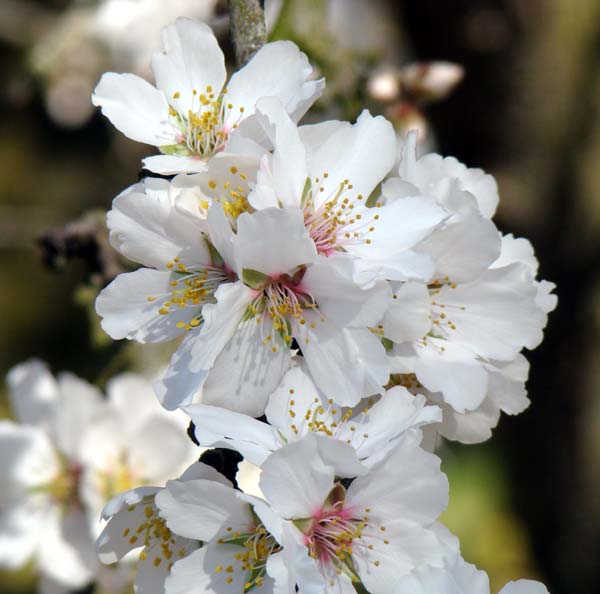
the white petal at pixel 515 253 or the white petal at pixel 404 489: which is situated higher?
the white petal at pixel 515 253

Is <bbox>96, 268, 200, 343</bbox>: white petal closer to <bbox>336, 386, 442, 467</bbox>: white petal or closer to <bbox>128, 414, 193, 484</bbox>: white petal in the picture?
<bbox>336, 386, 442, 467</bbox>: white petal

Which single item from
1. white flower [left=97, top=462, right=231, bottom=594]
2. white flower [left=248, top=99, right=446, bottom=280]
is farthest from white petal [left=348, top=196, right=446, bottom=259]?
white flower [left=97, top=462, right=231, bottom=594]

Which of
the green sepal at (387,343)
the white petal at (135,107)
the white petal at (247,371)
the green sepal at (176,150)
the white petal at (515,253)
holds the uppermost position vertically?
the white petal at (135,107)

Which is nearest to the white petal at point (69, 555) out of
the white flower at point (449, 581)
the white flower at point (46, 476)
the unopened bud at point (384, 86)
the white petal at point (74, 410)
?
the white flower at point (46, 476)

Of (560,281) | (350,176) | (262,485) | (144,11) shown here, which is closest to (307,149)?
(350,176)

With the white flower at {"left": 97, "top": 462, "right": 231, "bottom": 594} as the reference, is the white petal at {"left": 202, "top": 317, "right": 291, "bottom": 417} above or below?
above

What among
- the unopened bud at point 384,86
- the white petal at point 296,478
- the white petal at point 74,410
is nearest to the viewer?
the white petal at point 296,478

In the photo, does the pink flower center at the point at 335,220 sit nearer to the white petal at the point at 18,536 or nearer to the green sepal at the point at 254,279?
the green sepal at the point at 254,279
